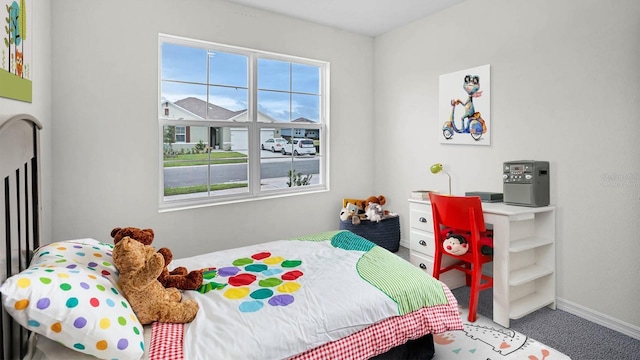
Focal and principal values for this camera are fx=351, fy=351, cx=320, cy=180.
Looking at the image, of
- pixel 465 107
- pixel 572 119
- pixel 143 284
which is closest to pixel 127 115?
pixel 143 284

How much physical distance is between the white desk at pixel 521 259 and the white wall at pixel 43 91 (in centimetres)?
281

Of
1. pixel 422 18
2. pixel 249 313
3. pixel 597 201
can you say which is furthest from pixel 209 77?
pixel 597 201

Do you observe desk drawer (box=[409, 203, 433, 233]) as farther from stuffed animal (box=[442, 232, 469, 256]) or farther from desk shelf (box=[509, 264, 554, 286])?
desk shelf (box=[509, 264, 554, 286])

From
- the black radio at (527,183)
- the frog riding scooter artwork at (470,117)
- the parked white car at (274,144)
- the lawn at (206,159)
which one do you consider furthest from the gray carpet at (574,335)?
the lawn at (206,159)

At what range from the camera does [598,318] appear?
2.42 m

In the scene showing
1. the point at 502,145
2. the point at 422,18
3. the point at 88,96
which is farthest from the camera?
the point at 422,18

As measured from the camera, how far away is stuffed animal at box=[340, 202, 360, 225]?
12.1 ft

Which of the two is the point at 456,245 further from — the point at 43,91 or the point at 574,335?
the point at 43,91

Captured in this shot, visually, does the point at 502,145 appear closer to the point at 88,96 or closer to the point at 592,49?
the point at 592,49

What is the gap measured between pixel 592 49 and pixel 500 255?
1544mm

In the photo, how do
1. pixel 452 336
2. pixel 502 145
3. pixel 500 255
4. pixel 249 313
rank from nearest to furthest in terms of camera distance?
pixel 249 313
pixel 452 336
pixel 500 255
pixel 502 145

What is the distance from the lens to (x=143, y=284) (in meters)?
1.36

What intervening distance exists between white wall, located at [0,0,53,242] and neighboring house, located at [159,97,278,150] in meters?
0.85

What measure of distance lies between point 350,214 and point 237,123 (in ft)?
4.93
